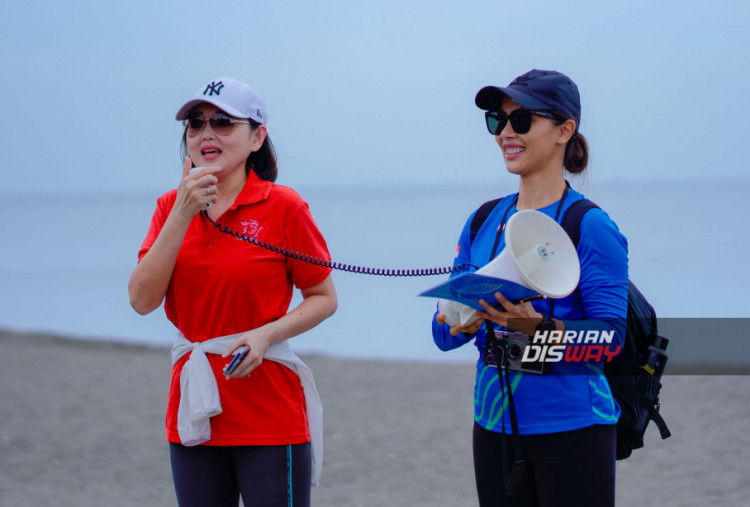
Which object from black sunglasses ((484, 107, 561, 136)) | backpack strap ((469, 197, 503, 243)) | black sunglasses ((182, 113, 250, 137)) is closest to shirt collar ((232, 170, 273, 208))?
black sunglasses ((182, 113, 250, 137))

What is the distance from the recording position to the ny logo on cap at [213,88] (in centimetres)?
275

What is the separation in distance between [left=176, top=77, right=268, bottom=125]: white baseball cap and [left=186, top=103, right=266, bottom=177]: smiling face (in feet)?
0.11

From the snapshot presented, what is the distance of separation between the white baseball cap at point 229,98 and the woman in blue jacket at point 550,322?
0.72m

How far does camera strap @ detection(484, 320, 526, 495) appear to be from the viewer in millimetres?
2457

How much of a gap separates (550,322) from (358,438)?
3.71 metres

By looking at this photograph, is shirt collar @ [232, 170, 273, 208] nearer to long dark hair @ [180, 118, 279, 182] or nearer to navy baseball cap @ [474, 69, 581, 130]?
long dark hair @ [180, 118, 279, 182]

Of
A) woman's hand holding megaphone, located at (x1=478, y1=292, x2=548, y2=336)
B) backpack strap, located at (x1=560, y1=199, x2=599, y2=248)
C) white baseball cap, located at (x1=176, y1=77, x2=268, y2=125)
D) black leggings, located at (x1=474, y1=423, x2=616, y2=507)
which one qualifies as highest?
white baseball cap, located at (x1=176, y1=77, x2=268, y2=125)

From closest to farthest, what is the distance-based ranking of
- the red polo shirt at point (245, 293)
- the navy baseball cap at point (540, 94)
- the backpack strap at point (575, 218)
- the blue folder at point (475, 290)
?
the blue folder at point (475, 290) < the backpack strap at point (575, 218) < the navy baseball cap at point (540, 94) < the red polo shirt at point (245, 293)

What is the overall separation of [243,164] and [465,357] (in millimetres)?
5825

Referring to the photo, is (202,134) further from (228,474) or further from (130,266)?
(130,266)

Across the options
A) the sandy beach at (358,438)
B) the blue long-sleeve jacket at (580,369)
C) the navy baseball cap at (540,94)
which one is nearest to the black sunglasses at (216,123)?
the navy baseball cap at (540,94)

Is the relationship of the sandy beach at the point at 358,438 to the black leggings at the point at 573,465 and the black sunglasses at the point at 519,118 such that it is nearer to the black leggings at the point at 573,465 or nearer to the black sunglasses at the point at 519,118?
the black leggings at the point at 573,465

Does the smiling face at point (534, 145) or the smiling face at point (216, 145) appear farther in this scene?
the smiling face at point (216, 145)

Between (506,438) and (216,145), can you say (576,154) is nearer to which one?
(506,438)
